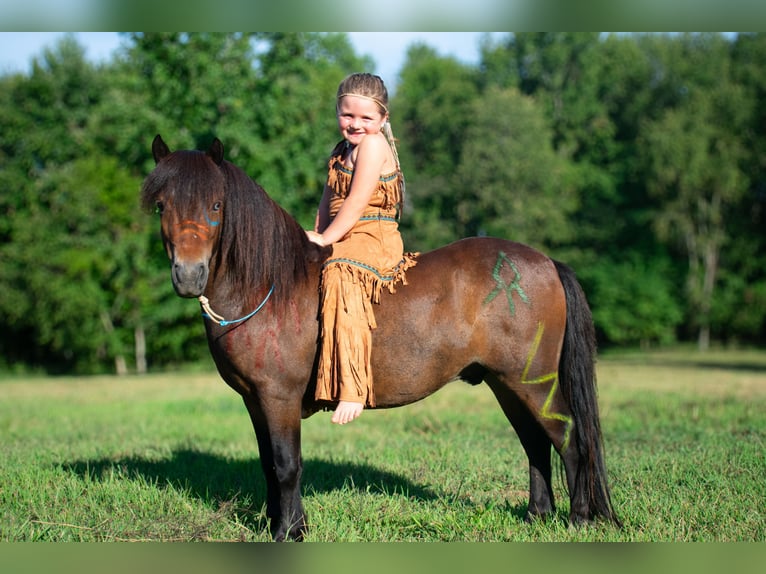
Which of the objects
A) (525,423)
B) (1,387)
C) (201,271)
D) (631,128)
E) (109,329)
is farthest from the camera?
(631,128)

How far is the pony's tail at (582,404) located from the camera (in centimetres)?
477

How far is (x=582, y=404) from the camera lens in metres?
4.86

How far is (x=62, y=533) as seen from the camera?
14.9 feet

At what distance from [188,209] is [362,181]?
43.2 inches

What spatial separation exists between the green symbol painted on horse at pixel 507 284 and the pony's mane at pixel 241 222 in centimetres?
126

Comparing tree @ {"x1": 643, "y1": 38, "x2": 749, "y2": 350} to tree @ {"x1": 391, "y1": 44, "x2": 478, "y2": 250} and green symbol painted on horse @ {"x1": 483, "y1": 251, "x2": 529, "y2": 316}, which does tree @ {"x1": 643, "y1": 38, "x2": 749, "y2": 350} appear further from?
green symbol painted on horse @ {"x1": 483, "y1": 251, "x2": 529, "y2": 316}

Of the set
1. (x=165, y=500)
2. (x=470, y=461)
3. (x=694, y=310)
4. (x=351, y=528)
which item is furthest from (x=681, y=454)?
(x=694, y=310)

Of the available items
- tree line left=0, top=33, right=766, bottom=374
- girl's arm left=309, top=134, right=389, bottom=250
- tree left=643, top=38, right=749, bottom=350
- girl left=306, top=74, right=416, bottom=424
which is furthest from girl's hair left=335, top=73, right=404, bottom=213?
tree left=643, top=38, right=749, bottom=350

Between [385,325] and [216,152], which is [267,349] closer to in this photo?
[385,325]

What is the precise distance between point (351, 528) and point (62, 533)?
6.12 feet

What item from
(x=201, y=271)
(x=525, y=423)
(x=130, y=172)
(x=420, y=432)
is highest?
(x=130, y=172)

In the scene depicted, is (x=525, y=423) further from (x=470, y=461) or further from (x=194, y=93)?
(x=194, y=93)

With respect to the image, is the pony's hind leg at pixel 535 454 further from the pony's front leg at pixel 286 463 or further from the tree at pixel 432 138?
the tree at pixel 432 138

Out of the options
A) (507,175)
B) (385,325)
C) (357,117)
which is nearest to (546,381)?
(385,325)
